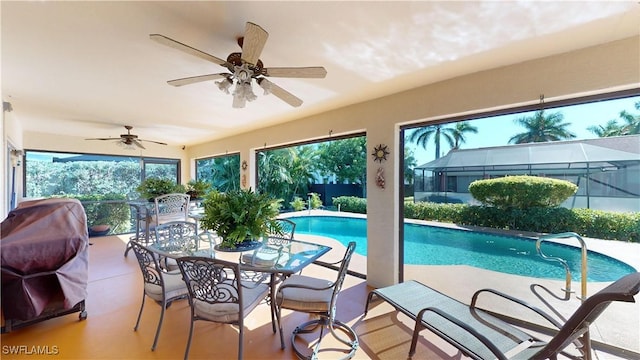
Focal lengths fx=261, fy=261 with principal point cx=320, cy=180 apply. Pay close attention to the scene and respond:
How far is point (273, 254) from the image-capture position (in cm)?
254

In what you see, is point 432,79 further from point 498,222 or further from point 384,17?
point 498,222

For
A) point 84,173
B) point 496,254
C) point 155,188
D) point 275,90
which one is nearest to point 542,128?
point 496,254

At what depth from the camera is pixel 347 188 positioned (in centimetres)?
782

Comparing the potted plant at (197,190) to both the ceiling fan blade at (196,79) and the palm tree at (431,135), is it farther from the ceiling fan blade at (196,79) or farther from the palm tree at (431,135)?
the palm tree at (431,135)

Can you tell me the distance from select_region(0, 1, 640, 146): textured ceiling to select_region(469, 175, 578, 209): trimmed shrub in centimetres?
123

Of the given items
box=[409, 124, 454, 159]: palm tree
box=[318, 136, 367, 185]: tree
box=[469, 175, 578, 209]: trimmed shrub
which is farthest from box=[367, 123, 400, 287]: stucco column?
box=[318, 136, 367, 185]: tree

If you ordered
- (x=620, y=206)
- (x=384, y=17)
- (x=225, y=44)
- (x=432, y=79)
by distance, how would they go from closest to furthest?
1. (x=384, y=17)
2. (x=225, y=44)
3. (x=620, y=206)
4. (x=432, y=79)

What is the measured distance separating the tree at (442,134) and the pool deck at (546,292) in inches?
41.4

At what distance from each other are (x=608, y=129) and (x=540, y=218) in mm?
981

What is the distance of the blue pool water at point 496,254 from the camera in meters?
2.67

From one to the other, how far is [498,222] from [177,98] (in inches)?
168

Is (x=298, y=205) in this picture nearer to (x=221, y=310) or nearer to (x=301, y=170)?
(x=301, y=170)

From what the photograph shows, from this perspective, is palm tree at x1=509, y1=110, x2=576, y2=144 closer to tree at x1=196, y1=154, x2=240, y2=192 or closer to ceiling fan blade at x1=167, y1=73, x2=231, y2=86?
ceiling fan blade at x1=167, y1=73, x2=231, y2=86

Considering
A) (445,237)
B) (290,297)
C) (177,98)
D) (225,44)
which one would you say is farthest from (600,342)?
(177,98)
